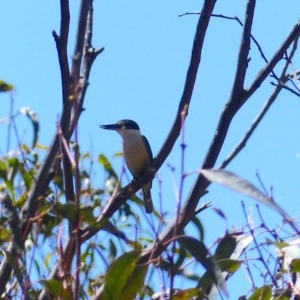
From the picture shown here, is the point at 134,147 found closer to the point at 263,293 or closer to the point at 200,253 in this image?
the point at 263,293

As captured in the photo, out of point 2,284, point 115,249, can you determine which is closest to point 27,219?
point 2,284

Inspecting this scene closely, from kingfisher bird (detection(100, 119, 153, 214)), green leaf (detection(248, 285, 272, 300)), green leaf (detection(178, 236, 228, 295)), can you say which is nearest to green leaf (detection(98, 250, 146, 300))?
green leaf (detection(178, 236, 228, 295))

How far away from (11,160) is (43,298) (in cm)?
99

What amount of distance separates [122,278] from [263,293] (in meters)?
0.35

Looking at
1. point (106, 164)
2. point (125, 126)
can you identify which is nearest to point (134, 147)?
point (125, 126)

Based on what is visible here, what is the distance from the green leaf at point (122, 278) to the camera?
1.50 m

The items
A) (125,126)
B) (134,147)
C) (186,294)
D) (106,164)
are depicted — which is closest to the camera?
(186,294)

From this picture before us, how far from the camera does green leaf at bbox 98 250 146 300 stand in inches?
59.2

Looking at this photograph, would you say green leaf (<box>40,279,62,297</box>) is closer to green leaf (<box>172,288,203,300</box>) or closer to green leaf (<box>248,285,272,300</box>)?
green leaf (<box>172,288,203,300</box>)

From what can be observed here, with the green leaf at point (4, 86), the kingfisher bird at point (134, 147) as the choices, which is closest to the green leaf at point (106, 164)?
the green leaf at point (4, 86)

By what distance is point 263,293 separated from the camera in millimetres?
1730

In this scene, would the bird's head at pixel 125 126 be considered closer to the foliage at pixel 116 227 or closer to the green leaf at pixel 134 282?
the foliage at pixel 116 227

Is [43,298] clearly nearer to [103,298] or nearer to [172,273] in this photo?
[103,298]

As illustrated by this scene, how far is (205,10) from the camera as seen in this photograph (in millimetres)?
2088
